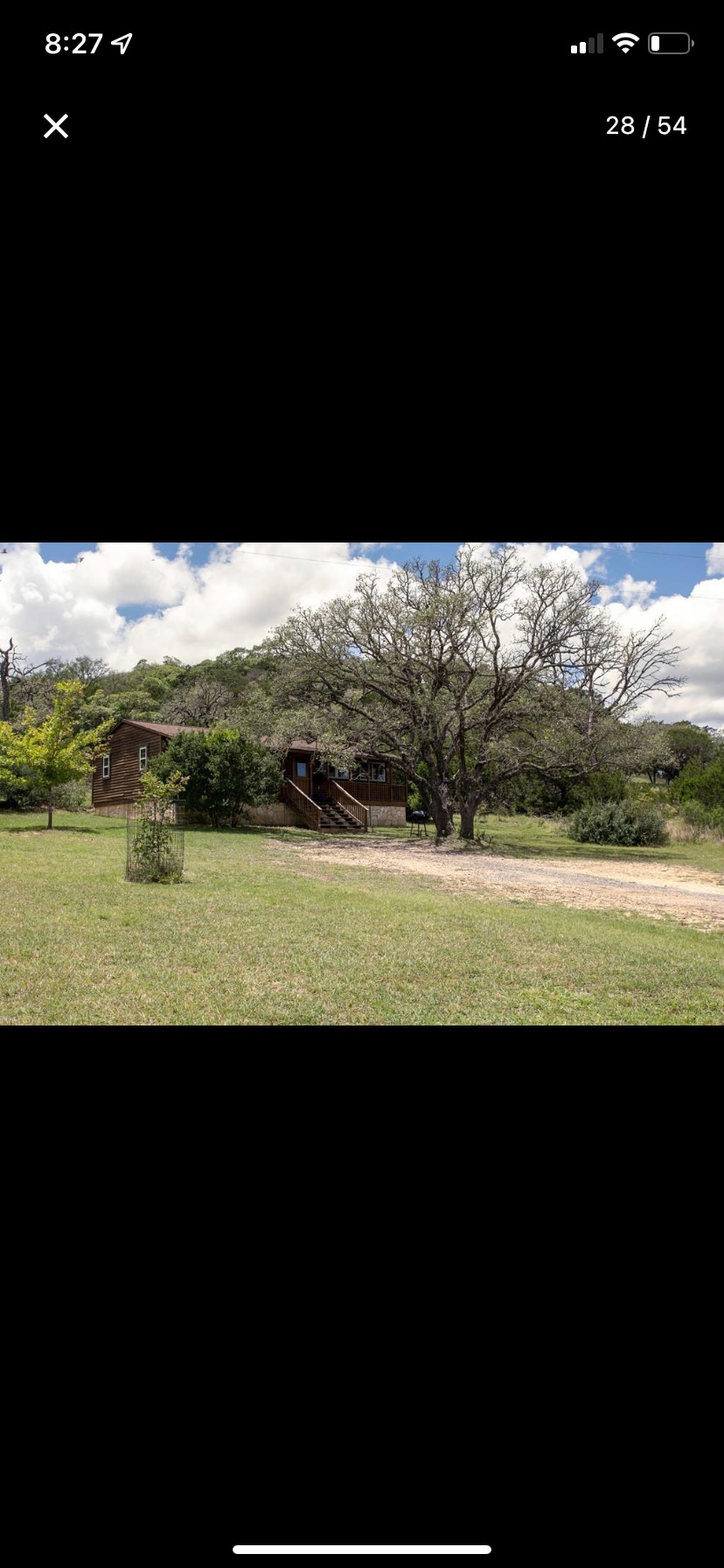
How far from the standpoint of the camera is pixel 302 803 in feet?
34.4

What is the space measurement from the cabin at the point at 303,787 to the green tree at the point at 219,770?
30 centimetres

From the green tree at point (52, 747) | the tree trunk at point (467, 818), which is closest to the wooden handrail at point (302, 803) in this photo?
the tree trunk at point (467, 818)

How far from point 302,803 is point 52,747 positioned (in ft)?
12.1

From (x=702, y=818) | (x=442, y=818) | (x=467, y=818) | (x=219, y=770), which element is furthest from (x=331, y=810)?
(x=702, y=818)

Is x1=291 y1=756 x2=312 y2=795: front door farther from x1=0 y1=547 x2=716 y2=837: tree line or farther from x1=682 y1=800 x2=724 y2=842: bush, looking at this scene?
x1=682 y1=800 x2=724 y2=842: bush

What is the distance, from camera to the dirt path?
5.81 metres

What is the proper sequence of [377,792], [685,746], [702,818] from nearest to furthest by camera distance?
1. [702,818]
2. [685,746]
3. [377,792]

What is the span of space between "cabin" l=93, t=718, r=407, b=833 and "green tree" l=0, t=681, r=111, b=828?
765 mm

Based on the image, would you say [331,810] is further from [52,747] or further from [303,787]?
[52,747]
